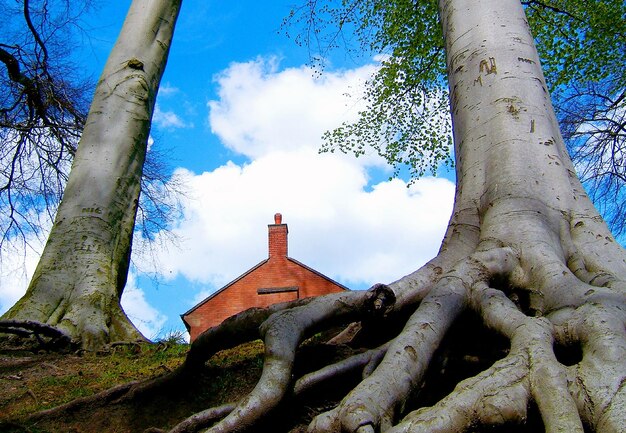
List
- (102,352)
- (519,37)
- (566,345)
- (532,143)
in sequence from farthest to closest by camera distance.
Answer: (102,352) < (519,37) < (532,143) < (566,345)

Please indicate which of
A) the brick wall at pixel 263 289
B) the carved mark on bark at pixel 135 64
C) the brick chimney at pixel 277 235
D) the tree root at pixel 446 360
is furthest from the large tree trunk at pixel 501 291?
the brick chimney at pixel 277 235

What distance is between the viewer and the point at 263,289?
2211cm

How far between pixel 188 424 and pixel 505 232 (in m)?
1.98

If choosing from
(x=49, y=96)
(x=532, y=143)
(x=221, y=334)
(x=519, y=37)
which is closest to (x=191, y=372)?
(x=221, y=334)

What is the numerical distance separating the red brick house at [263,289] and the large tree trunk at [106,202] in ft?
52.0

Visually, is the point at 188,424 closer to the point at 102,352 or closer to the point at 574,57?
the point at 102,352

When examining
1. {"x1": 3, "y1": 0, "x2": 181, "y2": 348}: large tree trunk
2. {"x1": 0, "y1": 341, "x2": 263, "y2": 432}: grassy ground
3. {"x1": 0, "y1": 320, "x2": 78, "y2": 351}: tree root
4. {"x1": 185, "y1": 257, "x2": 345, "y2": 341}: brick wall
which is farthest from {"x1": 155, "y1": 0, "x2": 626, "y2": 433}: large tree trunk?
{"x1": 185, "y1": 257, "x2": 345, "y2": 341}: brick wall

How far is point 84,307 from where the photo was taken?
16.1 ft

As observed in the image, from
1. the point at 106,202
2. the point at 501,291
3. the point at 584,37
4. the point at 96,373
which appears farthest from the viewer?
the point at 584,37

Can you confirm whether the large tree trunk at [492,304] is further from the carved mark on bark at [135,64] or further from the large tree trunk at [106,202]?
the carved mark on bark at [135,64]

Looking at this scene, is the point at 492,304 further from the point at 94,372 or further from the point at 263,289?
the point at 263,289

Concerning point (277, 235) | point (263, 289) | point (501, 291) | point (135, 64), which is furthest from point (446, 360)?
point (277, 235)

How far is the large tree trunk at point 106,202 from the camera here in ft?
16.0

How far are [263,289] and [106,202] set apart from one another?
16.8 metres
